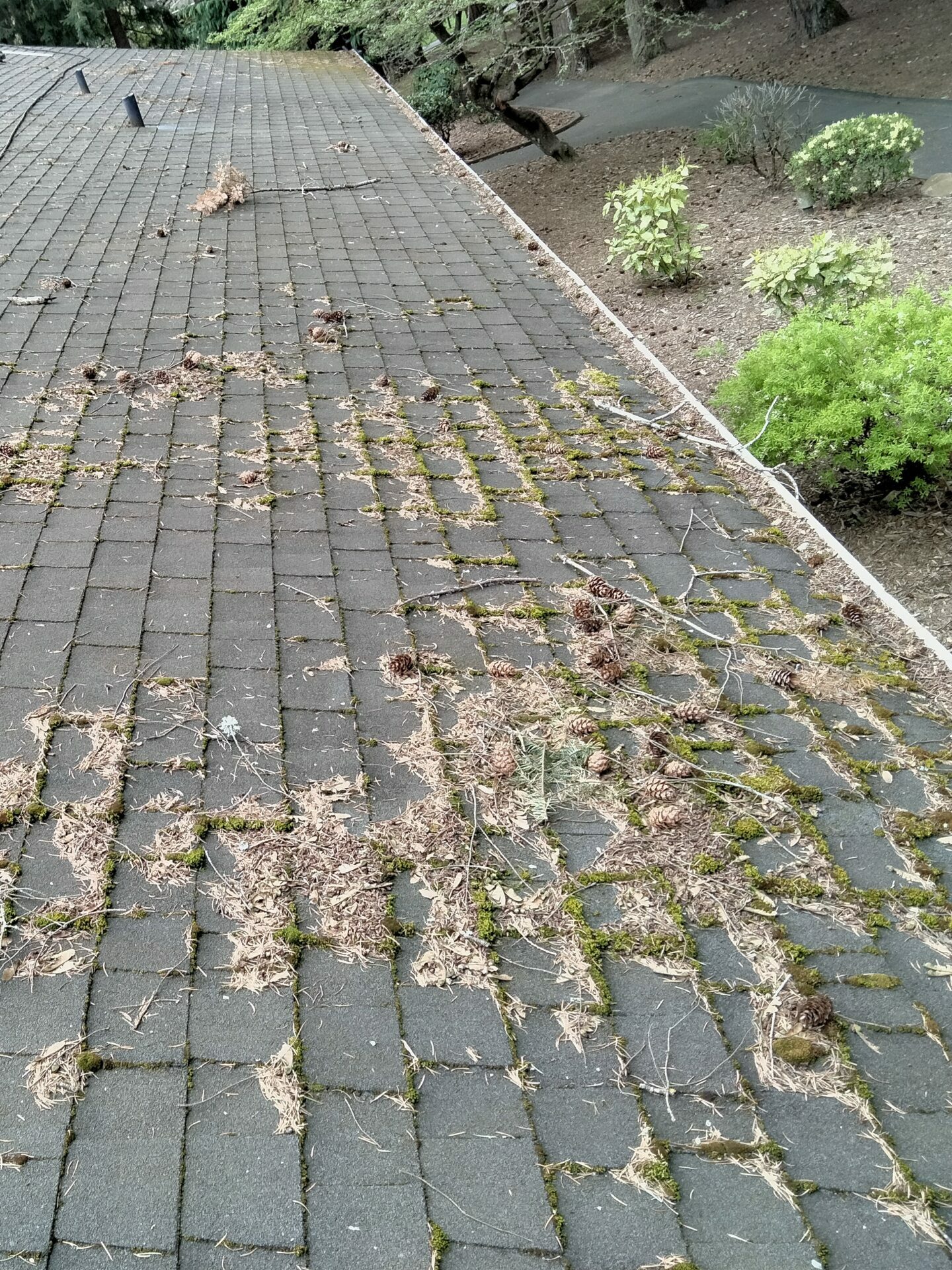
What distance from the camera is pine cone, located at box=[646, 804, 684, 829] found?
2.39 m

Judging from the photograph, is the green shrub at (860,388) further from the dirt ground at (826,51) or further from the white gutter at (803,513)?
the dirt ground at (826,51)

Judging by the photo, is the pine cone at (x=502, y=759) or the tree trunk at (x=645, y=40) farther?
the tree trunk at (x=645, y=40)

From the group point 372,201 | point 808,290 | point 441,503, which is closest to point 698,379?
point 808,290

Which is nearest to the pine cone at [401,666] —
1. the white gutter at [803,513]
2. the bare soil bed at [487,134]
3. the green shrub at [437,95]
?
the white gutter at [803,513]

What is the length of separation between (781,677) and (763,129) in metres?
12.5

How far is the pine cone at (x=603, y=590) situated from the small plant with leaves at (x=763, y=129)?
→ 1133cm

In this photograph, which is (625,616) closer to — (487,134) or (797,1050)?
(797,1050)

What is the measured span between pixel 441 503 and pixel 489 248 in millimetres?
3970

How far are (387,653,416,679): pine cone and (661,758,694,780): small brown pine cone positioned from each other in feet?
2.84

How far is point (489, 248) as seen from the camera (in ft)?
22.8

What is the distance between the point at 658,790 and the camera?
2508mm

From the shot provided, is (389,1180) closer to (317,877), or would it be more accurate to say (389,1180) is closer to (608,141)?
(317,877)

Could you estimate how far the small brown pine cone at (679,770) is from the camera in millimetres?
2557

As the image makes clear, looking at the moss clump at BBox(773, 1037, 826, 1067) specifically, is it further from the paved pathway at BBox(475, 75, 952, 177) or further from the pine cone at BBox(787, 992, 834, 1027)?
the paved pathway at BBox(475, 75, 952, 177)
